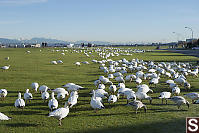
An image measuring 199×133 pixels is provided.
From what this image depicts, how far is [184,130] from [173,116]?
1.70m

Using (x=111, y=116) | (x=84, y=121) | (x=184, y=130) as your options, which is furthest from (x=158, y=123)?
(x=84, y=121)

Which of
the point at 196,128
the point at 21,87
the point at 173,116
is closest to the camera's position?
the point at 196,128

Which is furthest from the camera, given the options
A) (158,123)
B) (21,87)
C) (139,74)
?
(139,74)

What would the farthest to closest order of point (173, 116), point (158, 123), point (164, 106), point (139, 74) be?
point (139, 74)
point (164, 106)
point (173, 116)
point (158, 123)

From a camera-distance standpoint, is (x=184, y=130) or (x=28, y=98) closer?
(x=184, y=130)

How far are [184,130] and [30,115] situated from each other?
23.7 feet

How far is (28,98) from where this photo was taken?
13.0m

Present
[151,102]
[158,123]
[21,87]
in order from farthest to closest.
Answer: [21,87], [151,102], [158,123]

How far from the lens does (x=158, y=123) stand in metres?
10.1

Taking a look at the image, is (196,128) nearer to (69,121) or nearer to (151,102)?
(151,102)

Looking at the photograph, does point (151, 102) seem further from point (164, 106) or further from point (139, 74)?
point (139, 74)

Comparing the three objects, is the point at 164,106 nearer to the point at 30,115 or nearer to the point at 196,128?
the point at 196,128

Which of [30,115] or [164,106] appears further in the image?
[164,106]

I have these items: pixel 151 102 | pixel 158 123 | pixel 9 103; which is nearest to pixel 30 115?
pixel 9 103
